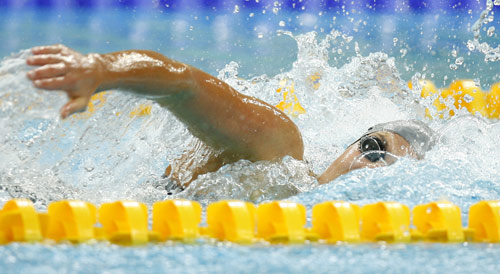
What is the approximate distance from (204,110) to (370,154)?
68 centimetres

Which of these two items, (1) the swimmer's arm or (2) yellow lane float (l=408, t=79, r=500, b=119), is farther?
(2) yellow lane float (l=408, t=79, r=500, b=119)

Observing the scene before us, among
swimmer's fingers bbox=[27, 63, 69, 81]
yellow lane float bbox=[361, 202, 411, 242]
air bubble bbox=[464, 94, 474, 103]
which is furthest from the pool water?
air bubble bbox=[464, 94, 474, 103]

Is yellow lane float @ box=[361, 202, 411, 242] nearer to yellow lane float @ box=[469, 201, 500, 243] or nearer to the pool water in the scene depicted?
the pool water

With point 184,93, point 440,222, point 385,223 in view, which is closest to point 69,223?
point 184,93

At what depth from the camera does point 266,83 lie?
3736 mm

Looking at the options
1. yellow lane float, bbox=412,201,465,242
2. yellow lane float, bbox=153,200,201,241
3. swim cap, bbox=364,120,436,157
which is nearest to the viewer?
yellow lane float, bbox=153,200,201,241

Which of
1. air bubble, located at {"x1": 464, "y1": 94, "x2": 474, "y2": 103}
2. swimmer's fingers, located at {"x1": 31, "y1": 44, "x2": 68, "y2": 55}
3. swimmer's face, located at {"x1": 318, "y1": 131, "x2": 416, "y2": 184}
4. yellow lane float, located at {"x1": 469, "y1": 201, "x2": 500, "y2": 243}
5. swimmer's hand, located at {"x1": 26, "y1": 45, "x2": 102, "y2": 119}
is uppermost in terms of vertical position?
air bubble, located at {"x1": 464, "y1": 94, "x2": 474, "y2": 103}

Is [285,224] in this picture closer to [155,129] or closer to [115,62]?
[115,62]

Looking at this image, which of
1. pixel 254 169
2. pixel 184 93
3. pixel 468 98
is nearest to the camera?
pixel 184 93

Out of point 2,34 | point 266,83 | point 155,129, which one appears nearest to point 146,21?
point 2,34

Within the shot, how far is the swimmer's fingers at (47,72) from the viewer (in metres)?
1.19

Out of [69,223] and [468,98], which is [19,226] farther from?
[468,98]

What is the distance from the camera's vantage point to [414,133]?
2244mm

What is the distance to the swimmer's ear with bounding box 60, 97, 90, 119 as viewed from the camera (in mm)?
1192
